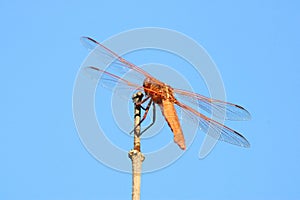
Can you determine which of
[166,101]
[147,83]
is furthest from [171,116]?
[147,83]

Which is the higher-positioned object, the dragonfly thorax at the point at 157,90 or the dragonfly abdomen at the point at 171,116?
the dragonfly thorax at the point at 157,90

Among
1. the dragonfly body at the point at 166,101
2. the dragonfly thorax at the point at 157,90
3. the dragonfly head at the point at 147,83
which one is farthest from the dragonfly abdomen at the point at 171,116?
the dragonfly head at the point at 147,83

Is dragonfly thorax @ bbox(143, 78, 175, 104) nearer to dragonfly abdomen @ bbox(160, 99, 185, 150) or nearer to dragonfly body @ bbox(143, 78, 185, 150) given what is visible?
dragonfly body @ bbox(143, 78, 185, 150)

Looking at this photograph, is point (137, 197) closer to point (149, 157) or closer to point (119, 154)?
point (119, 154)

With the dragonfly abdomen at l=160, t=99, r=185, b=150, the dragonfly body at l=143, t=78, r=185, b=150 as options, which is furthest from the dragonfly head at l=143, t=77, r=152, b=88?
the dragonfly abdomen at l=160, t=99, r=185, b=150

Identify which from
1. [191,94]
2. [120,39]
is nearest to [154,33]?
[120,39]

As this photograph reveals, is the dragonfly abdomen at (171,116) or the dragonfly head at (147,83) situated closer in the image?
the dragonfly head at (147,83)

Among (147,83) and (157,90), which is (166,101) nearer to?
(157,90)

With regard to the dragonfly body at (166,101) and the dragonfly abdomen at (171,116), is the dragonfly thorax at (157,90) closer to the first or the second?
the dragonfly body at (166,101)

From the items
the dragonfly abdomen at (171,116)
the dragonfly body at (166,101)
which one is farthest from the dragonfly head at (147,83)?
the dragonfly abdomen at (171,116)
